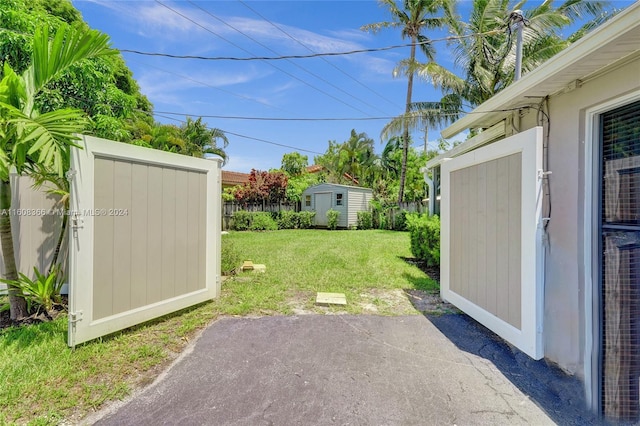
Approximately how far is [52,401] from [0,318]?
7.14 feet

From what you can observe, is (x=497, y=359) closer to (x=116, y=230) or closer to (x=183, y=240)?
(x=183, y=240)

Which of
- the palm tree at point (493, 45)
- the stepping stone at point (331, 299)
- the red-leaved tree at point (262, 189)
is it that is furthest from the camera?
the red-leaved tree at point (262, 189)

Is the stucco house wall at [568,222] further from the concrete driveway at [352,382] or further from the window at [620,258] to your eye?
the concrete driveway at [352,382]

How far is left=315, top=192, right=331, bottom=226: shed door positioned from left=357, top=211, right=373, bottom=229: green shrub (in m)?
1.78

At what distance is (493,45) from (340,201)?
924cm

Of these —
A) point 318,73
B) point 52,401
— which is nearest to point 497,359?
point 52,401

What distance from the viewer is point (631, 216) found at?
184 cm

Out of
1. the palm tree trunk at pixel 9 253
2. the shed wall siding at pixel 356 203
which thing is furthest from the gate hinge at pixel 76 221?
the shed wall siding at pixel 356 203

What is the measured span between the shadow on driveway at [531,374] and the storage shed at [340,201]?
38.5 feet

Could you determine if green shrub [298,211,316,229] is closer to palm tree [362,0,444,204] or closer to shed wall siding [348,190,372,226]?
shed wall siding [348,190,372,226]

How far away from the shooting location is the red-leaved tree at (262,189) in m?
14.8

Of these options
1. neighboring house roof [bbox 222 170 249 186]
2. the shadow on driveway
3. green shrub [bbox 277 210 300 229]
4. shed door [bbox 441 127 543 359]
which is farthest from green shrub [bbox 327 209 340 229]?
the shadow on driveway

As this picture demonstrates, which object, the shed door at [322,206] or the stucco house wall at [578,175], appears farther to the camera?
the shed door at [322,206]

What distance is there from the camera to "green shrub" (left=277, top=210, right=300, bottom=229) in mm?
15000
